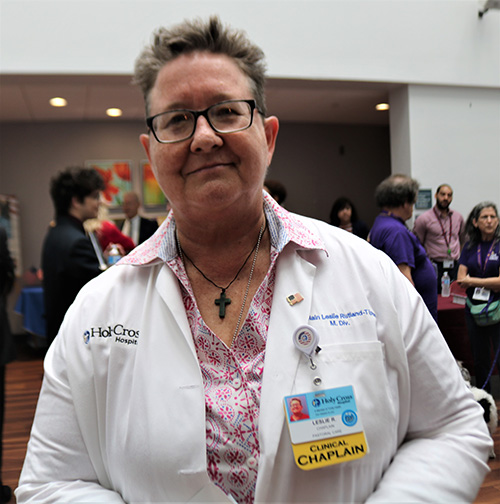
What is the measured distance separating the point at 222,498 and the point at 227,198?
2.00 feet

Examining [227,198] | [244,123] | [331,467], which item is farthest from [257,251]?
[331,467]

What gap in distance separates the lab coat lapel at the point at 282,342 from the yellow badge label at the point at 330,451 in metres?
0.05

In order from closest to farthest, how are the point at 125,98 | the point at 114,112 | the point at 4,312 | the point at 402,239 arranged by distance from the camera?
1. the point at 4,312
2. the point at 402,239
3. the point at 125,98
4. the point at 114,112

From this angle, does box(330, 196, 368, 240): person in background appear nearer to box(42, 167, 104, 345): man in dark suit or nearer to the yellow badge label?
box(42, 167, 104, 345): man in dark suit

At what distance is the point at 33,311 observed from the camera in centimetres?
673

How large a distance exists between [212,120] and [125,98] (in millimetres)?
5888

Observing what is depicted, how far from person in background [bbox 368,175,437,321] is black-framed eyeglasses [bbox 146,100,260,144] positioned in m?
2.10

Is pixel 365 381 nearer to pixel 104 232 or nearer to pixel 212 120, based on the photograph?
pixel 212 120

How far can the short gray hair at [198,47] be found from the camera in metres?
1.09

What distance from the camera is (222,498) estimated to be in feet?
3.20

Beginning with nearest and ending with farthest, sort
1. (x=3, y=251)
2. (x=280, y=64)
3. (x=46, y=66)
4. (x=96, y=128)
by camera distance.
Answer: (x=3, y=251), (x=46, y=66), (x=280, y=64), (x=96, y=128)

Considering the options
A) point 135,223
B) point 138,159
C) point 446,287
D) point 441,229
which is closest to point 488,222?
point 446,287

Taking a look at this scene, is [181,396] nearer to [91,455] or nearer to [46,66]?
[91,455]

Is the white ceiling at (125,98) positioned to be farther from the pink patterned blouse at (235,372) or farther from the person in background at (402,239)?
the pink patterned blouse at (235,372)
